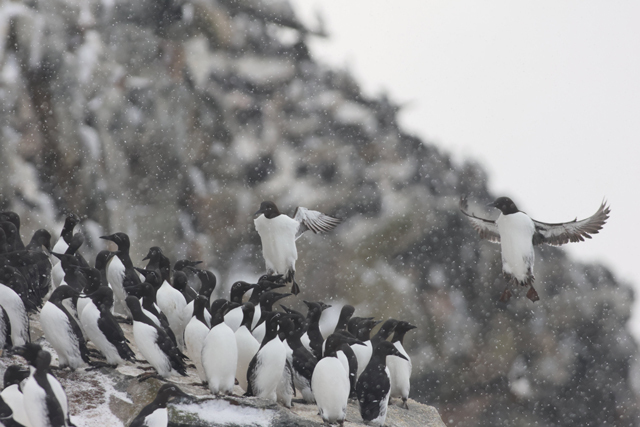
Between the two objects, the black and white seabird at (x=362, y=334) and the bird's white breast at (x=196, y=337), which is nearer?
the bird's white breast at (x=196, y=337)

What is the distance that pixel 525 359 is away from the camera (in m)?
15.7

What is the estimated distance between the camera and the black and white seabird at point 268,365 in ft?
17.7

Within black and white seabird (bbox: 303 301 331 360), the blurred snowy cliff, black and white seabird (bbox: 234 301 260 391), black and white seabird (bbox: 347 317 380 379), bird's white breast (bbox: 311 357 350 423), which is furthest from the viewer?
the blurred snowy cliff

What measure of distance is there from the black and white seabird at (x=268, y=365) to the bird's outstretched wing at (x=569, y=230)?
302cm

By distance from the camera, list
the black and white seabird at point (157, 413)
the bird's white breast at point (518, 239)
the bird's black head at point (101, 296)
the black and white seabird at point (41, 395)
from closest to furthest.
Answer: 1. the black and white seabird at point (41, 395)
2. the black and white seabird at point (157, 413)
3. the bird's black head at point (101, 296)
4. the bird's white breast at point (518, 239)

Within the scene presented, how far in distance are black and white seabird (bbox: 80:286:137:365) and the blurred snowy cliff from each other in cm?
999

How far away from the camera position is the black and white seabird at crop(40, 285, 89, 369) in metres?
5.32

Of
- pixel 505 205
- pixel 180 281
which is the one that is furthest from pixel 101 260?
pixel 505 205

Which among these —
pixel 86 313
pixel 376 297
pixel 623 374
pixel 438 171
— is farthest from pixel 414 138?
pixel 86 313

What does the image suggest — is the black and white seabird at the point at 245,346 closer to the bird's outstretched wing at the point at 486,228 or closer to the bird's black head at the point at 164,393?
the bird's black head at the point at 164,393

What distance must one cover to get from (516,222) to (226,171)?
34.6 feet

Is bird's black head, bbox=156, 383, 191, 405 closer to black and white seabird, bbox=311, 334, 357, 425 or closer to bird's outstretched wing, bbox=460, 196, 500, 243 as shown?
→ black and white seabird, bbox=311, 334, 357, 425

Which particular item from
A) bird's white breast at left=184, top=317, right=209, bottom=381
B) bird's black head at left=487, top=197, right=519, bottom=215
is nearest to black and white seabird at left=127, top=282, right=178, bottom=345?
bird's white breast at left=184, top=317, right=209, bottom=381

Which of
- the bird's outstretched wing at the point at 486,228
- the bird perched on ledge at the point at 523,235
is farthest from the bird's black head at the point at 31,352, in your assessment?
the bird's outstretched wing at the point at 486,228
